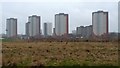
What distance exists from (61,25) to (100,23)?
24.3ft

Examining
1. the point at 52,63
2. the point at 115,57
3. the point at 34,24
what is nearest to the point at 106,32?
the point at 34,24

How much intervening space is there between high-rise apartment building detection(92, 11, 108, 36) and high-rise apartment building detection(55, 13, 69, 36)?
4.35 metres

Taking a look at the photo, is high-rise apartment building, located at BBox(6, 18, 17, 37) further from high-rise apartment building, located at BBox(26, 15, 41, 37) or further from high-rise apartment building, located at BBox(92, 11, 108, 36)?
high-rise apartment building, located at BBox(92, 11, 108, 36)

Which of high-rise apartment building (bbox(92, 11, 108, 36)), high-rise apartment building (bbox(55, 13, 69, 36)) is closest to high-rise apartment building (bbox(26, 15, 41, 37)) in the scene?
high-rise apartment building (bbox(55, 13, 69, 36))

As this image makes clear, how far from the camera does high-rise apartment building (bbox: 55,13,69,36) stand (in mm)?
40969

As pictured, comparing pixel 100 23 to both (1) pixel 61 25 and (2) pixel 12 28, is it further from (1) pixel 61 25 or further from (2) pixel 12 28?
(2) pixel 12 28

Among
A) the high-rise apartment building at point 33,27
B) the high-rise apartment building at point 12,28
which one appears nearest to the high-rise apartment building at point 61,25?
the high-rise apartment building at point 33,27

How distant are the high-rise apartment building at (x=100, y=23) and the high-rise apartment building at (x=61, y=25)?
171 inches

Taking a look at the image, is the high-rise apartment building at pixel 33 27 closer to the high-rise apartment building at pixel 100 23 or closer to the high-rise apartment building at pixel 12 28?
the high-rise apartment building at pixel 12 28

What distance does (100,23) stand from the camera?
37.6 metres

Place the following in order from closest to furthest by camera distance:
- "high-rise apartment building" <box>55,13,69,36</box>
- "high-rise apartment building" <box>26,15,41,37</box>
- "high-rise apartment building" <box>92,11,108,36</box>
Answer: "high-rise apartment building" <box>92,11,108,36</box>
"high-rise apartment building" <box>55,13,69,36</box>
"high-rise apartment building" <box>26,15,41,37</box>

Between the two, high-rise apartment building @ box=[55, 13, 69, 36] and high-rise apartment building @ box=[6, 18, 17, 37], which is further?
high-rise apartment building @ box=[55, 13, 69, 36]

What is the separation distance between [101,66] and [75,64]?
1.43 metres

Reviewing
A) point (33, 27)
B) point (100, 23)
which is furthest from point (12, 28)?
point (100, 23)
